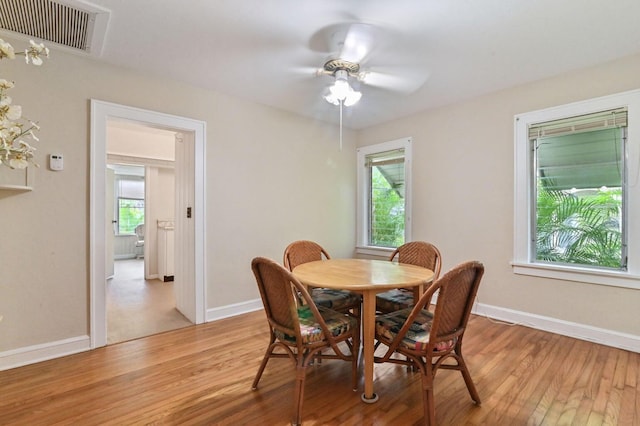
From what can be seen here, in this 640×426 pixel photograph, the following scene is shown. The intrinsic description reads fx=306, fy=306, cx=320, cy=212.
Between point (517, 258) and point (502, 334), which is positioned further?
point (517, 258)

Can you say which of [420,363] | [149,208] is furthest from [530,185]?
[149,208]

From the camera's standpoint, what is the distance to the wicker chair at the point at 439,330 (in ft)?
4.91

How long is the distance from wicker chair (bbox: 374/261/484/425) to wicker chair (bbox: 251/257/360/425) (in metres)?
0.27

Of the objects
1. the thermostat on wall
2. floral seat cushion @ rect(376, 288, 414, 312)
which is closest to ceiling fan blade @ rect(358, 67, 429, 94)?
floral seat cushion @ rect(376, 288, 414, 312)

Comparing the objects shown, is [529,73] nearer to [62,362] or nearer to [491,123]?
[491,123]

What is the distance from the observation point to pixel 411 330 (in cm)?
172

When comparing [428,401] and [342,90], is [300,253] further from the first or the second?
[428,401]

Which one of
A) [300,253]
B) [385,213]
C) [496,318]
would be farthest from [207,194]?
[496,318]

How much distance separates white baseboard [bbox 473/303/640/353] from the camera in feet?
7.95

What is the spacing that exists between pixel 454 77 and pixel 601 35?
0.99 metres

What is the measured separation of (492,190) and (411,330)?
2.15 metres

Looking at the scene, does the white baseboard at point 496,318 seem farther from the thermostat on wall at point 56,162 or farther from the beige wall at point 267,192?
the thermostat on wall at point 56,162

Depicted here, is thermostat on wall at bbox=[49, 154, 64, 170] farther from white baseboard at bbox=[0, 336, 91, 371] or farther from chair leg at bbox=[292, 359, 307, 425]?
chair leg at bbox=[292, 359, 307, 425]

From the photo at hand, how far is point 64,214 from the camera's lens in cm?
237
